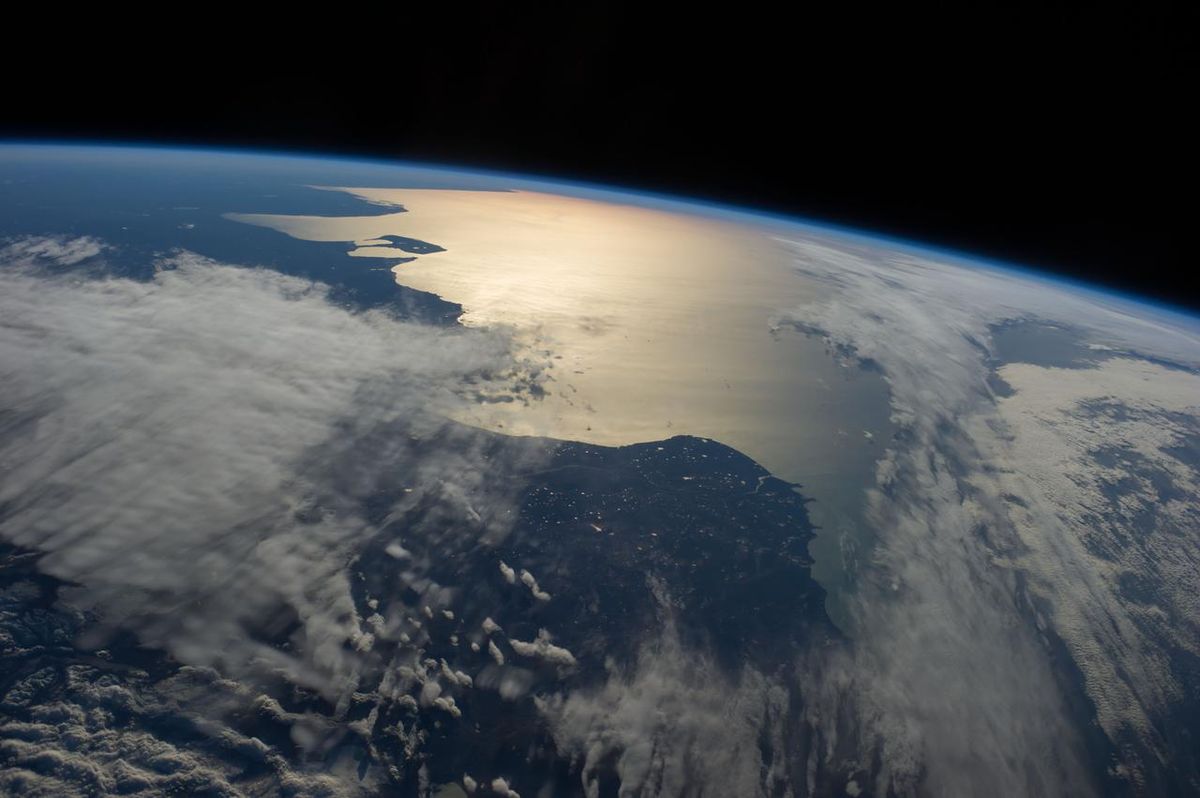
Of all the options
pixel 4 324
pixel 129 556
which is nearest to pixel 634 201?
pixel 4 324

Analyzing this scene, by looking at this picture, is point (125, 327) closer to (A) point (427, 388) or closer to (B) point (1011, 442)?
(A) point (427, 388)

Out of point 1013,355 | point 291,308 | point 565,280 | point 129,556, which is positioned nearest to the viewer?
point 129,556

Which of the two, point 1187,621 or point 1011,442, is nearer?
point 1187,621

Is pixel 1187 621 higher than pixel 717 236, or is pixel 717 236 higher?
pixel 717 236

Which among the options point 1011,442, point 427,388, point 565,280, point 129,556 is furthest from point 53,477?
point 1011,442

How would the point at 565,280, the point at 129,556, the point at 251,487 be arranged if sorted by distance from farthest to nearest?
the point at 565,280 → the point at 251,487 → the point at 129,556

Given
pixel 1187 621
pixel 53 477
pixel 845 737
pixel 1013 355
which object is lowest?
pixel 53 477
